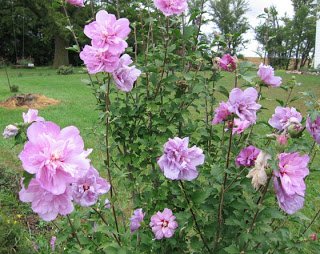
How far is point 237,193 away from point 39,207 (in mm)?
852

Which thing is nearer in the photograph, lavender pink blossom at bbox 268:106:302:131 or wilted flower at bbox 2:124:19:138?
wilted flower at bbox 2:124:19:138

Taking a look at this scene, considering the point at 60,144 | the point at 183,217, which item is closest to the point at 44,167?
the point at 60,144

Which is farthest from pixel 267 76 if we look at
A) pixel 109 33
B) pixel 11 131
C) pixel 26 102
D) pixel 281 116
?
pixel 26 102

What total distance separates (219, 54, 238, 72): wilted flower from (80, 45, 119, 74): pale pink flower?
55 centimetres

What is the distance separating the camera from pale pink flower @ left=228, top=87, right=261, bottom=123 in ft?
4.26

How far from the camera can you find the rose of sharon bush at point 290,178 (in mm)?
1144

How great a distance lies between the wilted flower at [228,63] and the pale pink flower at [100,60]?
55 cm

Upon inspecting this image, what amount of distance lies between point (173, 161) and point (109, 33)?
0.44m

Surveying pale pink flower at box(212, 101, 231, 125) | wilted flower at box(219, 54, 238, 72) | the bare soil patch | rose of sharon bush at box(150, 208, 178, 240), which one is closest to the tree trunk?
the bare soil patch

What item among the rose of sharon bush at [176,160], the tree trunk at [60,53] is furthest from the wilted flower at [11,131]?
the tree trunk at [60,53]

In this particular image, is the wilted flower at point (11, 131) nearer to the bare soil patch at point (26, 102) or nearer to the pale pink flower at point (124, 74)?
the pale pink flower at point (124, 74)

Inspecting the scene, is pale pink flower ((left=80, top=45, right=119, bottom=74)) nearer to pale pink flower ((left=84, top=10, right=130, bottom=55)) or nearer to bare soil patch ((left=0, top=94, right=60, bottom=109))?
pale pink flower ((left=84, top=10, right=130, bottom=55))

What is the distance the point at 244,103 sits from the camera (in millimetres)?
1311

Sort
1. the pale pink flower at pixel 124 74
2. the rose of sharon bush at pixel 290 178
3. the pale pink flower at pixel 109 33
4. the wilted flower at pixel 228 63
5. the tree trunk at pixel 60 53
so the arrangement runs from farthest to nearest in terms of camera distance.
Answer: the tree trunk at pixel 60 53, the wilted flower at pixel 228 63, the pale pink flower at pixel 124 74, the pale pink flower at pixel 109 33, the rose of sharon bush at pixel 290 178
